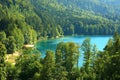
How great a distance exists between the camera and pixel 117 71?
54.7 metres

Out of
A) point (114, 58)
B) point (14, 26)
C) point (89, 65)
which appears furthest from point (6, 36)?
point (114, 58)

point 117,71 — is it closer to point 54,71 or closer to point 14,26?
point 54,71

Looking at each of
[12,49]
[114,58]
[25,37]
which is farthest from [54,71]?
[25,37]

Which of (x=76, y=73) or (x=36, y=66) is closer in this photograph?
(x=76, y=73)

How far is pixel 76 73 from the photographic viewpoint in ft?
248

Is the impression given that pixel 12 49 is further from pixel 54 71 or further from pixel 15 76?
pixel 54 71

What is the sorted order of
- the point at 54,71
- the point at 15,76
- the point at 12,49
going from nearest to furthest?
the point at 54,71 < the point at 15,76 < the point at 12,49

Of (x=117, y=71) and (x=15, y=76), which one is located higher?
(x=117, y=71)

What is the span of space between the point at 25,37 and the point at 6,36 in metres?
23.1

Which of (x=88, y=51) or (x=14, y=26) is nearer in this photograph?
(x=88, y=51)

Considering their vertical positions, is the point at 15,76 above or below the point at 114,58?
below

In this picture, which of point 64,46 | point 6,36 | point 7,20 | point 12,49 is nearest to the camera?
point 64,46

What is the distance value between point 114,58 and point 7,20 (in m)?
145

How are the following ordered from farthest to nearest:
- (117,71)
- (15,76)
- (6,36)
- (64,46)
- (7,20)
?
(7,20)
(6,36)
(64,46)
(15,76)
(117,71)
